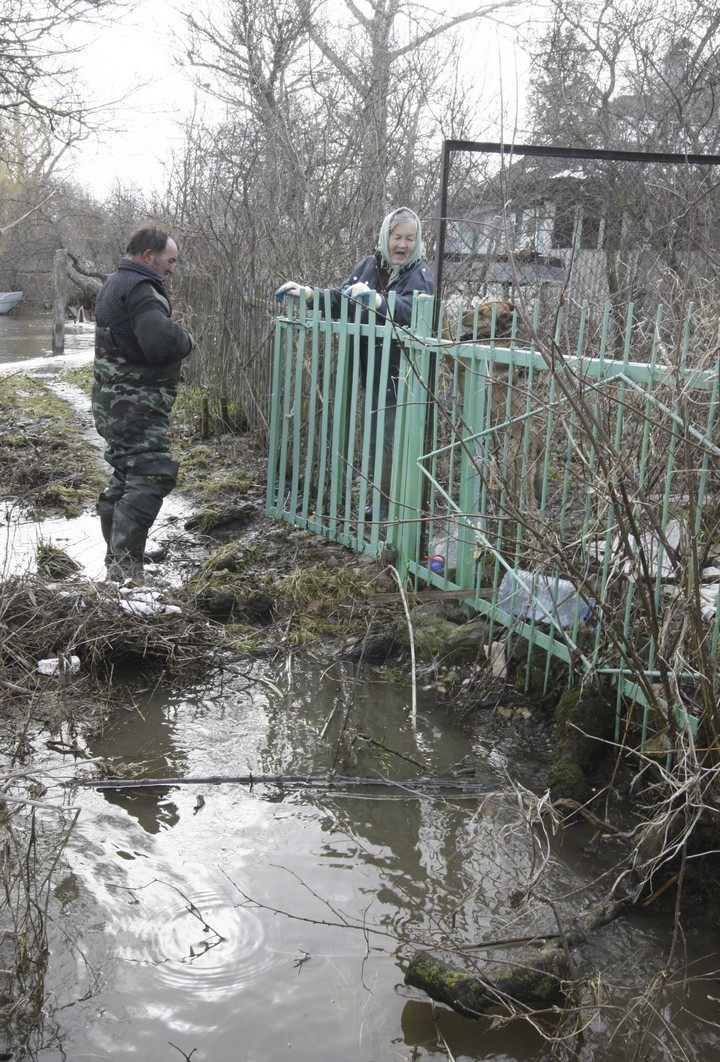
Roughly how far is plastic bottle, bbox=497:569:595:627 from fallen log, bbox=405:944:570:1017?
1412 mm

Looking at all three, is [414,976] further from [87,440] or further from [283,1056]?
[87,440]

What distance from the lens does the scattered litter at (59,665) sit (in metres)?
4.19

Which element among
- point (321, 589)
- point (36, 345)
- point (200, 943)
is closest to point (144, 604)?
point (321, 589)

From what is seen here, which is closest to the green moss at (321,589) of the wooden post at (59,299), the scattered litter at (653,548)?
the scattered litter at (653,548)

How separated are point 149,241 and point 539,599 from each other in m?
2.77

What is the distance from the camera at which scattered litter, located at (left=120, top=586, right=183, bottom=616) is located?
4562 millimetres

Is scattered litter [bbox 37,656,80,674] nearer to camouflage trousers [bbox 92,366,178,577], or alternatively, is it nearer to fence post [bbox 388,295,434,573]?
camouflage trousers [bbox 92,366,178,577]

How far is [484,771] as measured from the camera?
3.76 m

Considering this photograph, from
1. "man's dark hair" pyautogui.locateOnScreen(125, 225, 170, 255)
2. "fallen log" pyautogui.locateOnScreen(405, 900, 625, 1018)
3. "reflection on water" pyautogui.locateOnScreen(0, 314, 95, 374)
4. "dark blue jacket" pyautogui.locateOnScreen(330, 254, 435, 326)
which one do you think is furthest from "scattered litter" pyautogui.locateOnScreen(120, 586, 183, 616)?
"reflection on water" pyautogui.locateOnScreen(0, 314, 95, 374)

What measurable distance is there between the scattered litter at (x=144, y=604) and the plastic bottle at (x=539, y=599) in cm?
154

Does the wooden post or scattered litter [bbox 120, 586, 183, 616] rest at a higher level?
the wooden post

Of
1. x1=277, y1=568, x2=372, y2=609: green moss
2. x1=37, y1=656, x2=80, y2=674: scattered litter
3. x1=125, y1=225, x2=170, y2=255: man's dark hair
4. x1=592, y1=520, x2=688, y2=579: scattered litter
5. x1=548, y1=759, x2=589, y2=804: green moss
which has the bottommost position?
x1=548, y1=759, x2=589, y2=804: green moss

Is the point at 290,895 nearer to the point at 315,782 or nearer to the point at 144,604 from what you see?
the point at 315,782

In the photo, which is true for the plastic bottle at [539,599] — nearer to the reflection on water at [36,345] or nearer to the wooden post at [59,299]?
the reflection on water at [36,345]
